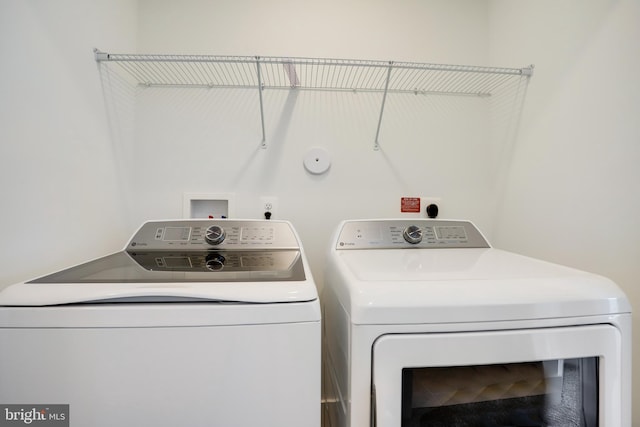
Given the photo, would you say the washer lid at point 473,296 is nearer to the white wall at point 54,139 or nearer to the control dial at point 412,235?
the control dial at point 412,235

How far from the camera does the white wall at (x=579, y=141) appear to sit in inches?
32.9

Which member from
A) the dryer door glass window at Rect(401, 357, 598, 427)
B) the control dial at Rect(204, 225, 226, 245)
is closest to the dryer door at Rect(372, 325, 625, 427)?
the dryer door glass window at Rect(401, 357, 598, 427)

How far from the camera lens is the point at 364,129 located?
143 centimetres

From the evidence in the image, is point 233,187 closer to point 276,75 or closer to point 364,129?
point 276,75

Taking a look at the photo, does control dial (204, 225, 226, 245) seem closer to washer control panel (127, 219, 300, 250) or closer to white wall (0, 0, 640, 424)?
washer control panel (127, 219, 300, 250)

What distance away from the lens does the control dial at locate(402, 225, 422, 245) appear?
1078 mm

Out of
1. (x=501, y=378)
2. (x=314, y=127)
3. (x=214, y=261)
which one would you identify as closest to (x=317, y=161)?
(x=314, y=127)

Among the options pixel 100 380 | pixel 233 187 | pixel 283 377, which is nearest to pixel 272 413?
pixel 283 377

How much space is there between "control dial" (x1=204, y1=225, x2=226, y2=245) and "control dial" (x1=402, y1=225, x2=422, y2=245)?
2.40 ft

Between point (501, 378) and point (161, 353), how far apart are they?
0.77 m

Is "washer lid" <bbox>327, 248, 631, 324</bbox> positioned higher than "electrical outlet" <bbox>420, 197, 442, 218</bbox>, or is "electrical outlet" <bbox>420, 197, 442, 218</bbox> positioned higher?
"electrical outlet" <bbox>420, 197, 442, 218</bbox>
